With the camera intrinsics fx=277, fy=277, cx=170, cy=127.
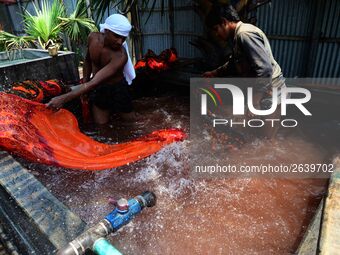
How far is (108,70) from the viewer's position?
432 cm

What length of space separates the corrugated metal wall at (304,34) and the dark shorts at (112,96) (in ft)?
10.3

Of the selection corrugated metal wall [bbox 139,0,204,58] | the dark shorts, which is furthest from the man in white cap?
corrugated metal wall [bbox 139,0,204,58]

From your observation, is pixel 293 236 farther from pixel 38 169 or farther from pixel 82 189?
pixel 38 169

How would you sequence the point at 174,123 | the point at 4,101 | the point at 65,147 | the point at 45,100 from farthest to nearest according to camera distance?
the point at 174,123 < the point at 45,100 < the point at 65,147 < the point at 4,101

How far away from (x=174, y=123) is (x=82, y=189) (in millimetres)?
2249

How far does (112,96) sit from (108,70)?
21.7 inches

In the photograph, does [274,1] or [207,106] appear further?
[207,106]

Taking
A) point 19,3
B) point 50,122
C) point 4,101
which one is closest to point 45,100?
point 50,122

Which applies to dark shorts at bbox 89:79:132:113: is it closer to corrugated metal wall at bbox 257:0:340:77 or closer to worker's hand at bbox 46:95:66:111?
worker's hand at bbox 46:95:66:111

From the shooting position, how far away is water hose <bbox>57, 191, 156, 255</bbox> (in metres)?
1.46

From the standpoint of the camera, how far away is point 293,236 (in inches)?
103

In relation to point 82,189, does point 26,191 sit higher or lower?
higher

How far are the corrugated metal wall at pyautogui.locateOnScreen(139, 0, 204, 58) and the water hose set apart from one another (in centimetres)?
555


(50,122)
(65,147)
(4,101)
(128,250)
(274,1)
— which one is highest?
(274,1)
